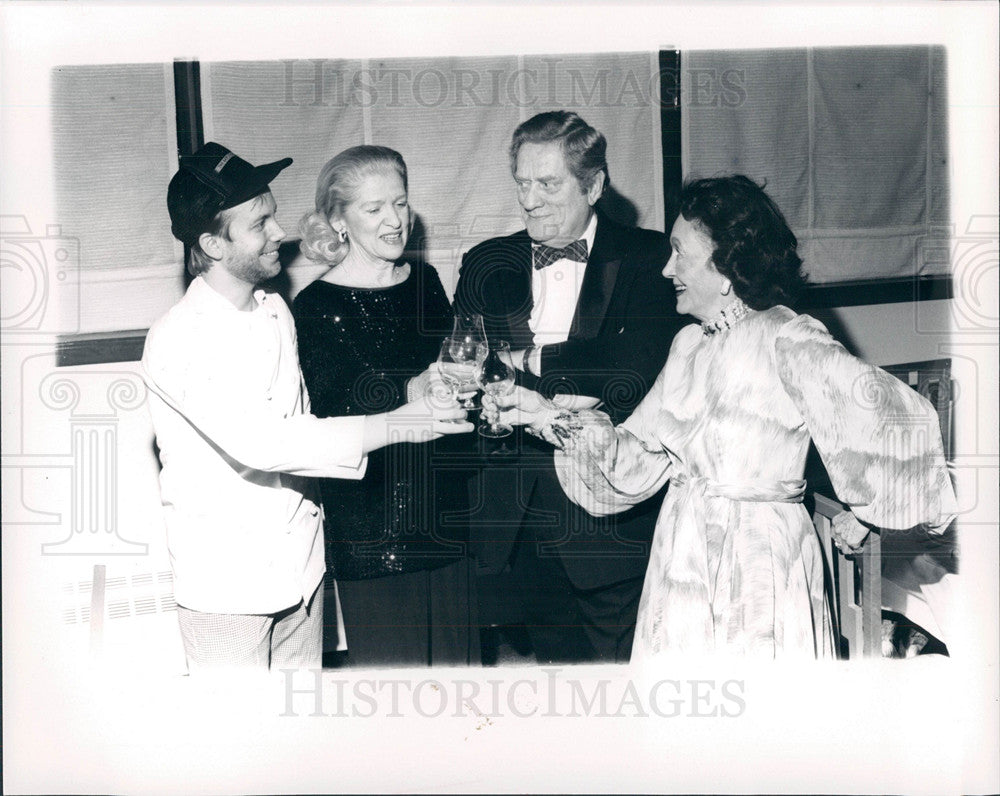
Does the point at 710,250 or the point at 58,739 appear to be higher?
the point at 710,250

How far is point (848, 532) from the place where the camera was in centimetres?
321

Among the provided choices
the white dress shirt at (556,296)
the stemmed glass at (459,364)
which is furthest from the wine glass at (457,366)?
the white dress shirt at (556,296)

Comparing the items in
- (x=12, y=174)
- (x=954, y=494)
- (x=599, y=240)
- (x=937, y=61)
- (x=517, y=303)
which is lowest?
(x=954, y=494)

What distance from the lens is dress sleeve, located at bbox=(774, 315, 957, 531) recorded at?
10.2 ft

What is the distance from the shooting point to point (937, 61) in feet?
10.7

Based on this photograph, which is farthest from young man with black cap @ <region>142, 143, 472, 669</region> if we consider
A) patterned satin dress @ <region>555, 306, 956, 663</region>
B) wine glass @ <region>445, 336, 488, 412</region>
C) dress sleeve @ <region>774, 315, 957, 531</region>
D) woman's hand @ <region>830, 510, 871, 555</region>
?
woman's hand @ <region>830, 510, 871, 555</region>

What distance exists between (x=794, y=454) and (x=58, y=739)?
258 centimetres

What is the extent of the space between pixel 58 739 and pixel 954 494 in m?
3.07

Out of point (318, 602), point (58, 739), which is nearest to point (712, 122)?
point (318, 602)

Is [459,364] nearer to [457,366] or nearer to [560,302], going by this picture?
[457,366]

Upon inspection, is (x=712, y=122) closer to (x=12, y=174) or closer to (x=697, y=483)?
(x=697, y=483)

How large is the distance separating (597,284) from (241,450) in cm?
124

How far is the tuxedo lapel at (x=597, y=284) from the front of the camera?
318 cm

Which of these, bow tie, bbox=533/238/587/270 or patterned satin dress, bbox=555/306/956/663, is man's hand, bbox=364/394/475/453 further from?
bow tie, bbox=533/238/587/270
